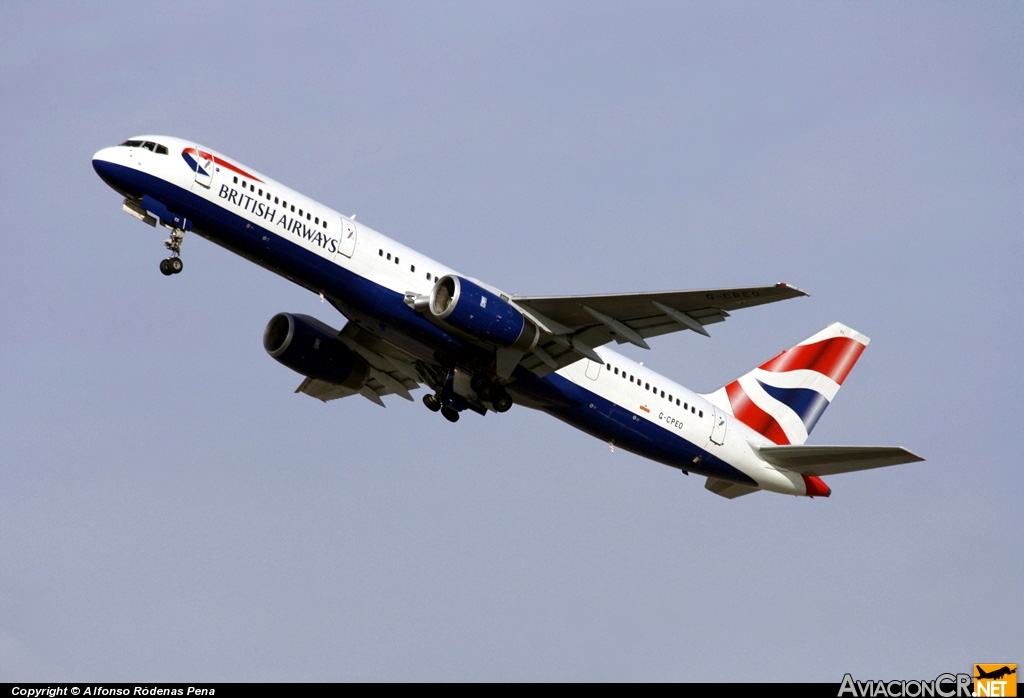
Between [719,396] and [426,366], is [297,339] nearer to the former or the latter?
[426,366]

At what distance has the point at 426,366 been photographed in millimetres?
41500

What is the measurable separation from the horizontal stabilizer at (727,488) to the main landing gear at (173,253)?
18398 mm

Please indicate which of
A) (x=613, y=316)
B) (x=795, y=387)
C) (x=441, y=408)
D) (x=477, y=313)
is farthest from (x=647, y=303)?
(x=795, y=387)

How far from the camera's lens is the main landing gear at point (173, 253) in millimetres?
36531

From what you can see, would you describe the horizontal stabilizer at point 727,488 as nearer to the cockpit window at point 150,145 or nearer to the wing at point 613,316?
the wing at point 613,316

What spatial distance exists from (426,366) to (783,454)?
11.5m

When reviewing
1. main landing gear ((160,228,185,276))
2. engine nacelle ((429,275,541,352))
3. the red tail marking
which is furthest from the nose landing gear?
the red tail marking

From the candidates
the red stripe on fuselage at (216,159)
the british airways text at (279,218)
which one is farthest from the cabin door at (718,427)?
the red stripe on fuselage at (216,159)

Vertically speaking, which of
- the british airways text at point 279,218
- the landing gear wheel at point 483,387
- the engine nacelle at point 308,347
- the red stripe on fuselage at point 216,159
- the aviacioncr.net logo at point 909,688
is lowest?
the aviacioncr.net logo at point 909,688

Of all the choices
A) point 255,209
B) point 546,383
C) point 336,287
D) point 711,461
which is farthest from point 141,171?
point 711,461

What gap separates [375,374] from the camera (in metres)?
44.3

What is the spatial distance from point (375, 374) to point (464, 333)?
7950mm

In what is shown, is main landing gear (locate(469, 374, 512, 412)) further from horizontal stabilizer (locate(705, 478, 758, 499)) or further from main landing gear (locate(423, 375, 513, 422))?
horizontal stabilizer (locate(705, 478, 758, 499))

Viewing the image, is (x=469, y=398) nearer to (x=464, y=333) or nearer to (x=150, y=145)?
(x=464, y=333)
